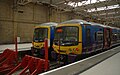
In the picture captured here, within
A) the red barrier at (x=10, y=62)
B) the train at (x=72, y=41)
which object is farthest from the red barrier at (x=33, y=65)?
the train at (x=72, y=41)

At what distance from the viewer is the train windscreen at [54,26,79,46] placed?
24.4 ft

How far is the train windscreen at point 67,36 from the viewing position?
7.45 metres

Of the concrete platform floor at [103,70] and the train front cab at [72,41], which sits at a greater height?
the train front cab at [72,41]

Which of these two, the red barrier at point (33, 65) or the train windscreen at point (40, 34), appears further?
the train windscreen at point (40, 34)

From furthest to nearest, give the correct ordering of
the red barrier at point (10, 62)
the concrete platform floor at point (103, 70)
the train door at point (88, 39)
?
1. the train door at point (88, 39)
2. the red barrier at point (10, 62)
3. the concrete platform floor at point (103, 70)

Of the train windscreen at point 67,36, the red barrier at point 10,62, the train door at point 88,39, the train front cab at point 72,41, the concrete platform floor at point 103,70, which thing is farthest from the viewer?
the train door at point 88,39

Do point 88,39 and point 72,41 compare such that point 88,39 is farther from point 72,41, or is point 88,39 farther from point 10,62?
point 10,62

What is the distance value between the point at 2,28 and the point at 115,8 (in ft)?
47.5

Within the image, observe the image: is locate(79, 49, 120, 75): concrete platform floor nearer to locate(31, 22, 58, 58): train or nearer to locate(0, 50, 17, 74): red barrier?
locate(0, 50, 17, 74): red barrier

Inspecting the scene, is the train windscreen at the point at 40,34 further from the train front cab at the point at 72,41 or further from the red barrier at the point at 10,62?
the red barrier at the point at 10,62

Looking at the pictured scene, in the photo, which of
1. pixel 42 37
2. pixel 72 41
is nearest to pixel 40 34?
pixel 42 37

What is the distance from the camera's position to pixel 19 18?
608 inches

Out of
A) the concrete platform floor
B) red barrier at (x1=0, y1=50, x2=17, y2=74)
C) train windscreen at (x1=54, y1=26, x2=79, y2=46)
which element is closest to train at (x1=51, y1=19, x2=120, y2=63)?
train windscreen at (x1=54, y1=26, x2=79, y2=46)

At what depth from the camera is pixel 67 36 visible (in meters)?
7.68
